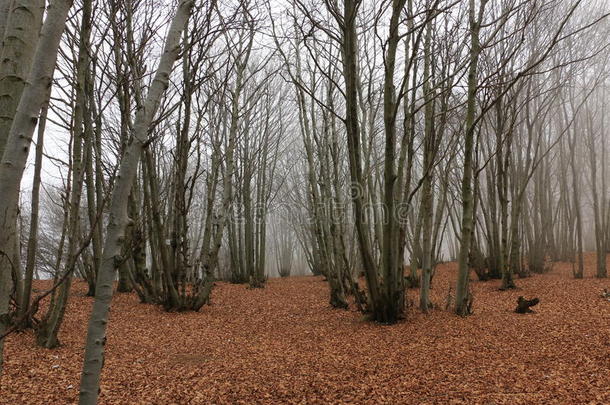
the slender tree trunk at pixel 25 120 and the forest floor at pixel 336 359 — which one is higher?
the slender tree trunk at pixel 25 120

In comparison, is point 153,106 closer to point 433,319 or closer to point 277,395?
point 277,395

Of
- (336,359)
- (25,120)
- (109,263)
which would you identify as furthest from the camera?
(336,359)

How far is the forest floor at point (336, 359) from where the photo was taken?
2.45 metres

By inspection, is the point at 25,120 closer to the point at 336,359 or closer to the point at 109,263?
the point at 109,263

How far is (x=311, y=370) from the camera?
3021 mm

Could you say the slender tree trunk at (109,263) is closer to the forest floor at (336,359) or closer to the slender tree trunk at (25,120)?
the slender tree trunk at (25,120)

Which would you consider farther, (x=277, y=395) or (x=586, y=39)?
(x=586, y=39)

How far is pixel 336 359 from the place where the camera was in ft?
10.8

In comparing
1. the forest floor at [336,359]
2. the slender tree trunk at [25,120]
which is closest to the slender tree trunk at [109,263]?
the slender tree trunk at [25,120]

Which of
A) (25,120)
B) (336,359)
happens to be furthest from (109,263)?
(336,359)

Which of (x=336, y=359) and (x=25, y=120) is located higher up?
(x=25, y=120)

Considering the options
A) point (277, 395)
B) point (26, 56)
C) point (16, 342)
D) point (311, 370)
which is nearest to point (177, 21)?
point (26, 56)

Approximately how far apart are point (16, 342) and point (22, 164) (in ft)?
10.7

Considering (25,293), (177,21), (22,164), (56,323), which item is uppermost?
(177,21)
